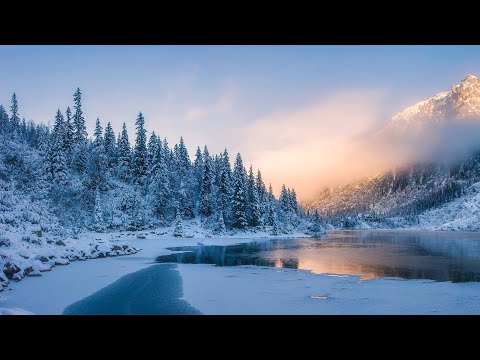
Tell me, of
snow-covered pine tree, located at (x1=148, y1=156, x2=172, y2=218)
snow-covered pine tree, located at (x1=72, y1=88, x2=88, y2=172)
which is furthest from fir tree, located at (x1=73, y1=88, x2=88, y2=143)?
snow-covered pine tree, located at (x1=148, y1=156, x2=172, y2=218)

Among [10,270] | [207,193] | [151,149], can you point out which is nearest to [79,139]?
[151,149]

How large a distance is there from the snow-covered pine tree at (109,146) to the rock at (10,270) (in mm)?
63205

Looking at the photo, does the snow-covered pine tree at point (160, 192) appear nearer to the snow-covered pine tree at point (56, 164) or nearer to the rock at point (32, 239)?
the snow-covered pine tree at point (56, 164)

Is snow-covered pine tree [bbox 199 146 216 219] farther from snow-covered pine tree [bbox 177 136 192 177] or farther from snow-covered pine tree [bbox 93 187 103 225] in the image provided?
snow-covered pine tree [bbox 93 187 103 225]

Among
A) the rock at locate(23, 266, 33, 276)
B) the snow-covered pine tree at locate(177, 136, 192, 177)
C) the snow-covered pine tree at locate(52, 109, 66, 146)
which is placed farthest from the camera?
the snow-covered pine tree at locate(177, 136, 192, 177)

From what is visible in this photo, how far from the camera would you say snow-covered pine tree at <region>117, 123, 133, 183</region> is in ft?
252

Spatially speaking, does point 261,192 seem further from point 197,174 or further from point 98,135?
point 98,135

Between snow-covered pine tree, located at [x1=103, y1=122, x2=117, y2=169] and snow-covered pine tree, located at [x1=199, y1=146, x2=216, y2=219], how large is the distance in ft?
71.5

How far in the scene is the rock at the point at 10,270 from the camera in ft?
52.6

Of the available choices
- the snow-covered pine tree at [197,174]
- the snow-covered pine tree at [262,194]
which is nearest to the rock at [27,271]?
the snow-covered pine tree at [197,174]

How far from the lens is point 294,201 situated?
118 m

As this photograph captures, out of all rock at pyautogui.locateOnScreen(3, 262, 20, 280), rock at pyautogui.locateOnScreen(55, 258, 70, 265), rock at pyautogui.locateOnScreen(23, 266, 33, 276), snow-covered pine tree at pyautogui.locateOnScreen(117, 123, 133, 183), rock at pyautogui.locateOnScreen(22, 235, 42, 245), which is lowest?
rock at pyautogui.locateOnScreen(55, 258, 70, 265)
